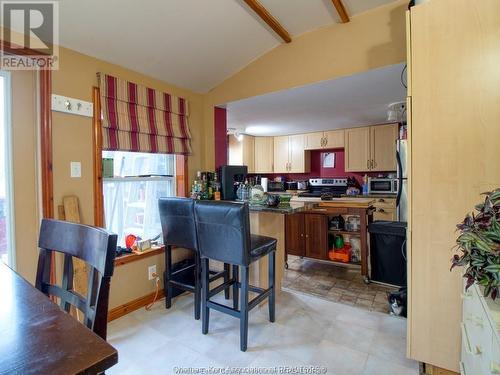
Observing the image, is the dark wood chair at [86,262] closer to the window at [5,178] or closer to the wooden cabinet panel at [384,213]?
the window at [5,178]

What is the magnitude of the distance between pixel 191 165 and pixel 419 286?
→ 7.73 ft

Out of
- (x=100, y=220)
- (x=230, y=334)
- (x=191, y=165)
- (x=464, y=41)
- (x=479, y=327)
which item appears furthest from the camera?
(x=191, y=165)

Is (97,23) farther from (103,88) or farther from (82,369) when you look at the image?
(82,369)

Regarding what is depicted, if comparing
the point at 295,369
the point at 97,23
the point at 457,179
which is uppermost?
the point at 97,23

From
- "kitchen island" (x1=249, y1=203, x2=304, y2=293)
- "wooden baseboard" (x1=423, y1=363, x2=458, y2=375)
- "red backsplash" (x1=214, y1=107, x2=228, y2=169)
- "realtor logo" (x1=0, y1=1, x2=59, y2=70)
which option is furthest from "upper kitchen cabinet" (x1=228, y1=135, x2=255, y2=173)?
"wooden baseboard" (x1=423, y1=363, x2=458, y2=375)

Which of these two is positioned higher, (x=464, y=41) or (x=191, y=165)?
(x=464, y=41)

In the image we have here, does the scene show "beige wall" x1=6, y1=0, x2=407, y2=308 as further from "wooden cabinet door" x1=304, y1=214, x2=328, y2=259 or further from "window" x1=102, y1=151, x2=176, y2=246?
"wooden cabinet door" x1=304, y1=214, x2=328, y2=259

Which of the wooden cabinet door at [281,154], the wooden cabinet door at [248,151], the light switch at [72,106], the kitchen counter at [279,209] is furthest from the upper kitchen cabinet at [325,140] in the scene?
the light switch at [72,106]

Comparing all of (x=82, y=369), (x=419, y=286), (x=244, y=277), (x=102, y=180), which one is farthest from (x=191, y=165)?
(x=82, y=369)

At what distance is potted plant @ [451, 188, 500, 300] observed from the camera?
0.88m

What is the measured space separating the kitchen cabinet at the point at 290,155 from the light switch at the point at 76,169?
3.93 m

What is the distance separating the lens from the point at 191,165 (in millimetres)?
→ 3023

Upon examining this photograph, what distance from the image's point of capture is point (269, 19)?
84.7 inches

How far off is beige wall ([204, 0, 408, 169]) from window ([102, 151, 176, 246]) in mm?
1049
